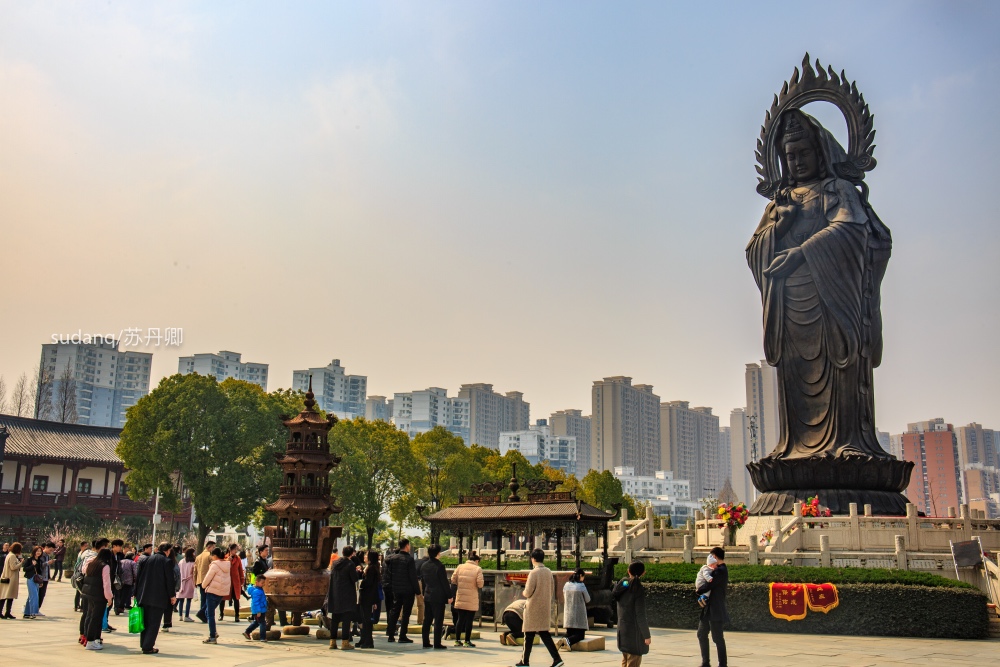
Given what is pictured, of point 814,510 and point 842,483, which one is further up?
point 842,483

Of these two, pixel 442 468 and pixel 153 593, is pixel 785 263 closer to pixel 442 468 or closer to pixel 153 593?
pixel 153 593

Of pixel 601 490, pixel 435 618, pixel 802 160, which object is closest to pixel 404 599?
pixel 435 618

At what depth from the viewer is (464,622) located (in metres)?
13.7

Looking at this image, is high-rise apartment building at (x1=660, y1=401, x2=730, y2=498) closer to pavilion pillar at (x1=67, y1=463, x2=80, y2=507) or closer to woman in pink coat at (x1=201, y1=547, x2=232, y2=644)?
pavilion pillar at (x1=67, y1=463, x2=80, y2=507)

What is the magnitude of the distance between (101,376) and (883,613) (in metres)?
155

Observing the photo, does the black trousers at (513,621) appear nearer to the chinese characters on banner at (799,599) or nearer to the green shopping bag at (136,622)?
the green shopping bag at (136,622)

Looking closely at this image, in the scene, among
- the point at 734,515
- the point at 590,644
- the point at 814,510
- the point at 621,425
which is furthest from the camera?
the point at 621,425

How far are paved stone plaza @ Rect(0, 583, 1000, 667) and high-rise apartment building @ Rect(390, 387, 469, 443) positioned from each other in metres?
159

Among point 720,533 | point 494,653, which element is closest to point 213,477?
point 720,533

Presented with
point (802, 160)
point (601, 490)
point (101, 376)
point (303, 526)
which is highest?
point (101, 376)

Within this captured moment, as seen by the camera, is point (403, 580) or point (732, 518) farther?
point (732, 518)

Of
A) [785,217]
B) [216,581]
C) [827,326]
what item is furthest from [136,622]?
[785,217]

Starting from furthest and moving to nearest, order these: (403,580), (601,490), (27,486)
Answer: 1. (601,490)
2. (27,486)
3. (403,580)

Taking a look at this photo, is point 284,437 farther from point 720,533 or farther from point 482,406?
point 482,406
